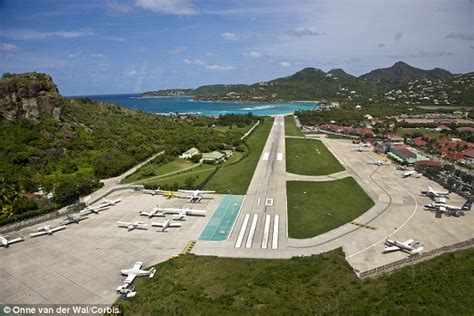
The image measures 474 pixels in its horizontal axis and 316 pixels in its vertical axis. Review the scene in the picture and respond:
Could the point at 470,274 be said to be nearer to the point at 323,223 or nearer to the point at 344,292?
the point at 344,292

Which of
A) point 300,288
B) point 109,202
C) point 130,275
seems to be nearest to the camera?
point 300,288

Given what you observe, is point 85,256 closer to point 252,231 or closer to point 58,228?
point 58,228

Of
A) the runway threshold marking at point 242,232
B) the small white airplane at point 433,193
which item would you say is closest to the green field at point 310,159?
the small white airplane at point 433,193

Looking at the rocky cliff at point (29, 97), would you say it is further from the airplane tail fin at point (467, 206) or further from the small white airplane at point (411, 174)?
the airplane tail fin at point (467, 206)

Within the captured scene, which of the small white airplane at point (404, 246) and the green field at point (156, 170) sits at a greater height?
the green field at point (156, 170)

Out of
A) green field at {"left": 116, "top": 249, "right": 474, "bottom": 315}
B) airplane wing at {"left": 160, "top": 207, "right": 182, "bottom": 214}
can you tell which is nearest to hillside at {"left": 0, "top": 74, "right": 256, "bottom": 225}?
airplane wing at {"left": 160, "top": 207, "right": 182, "bottom": 214}

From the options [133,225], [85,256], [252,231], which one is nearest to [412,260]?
[252,231]
